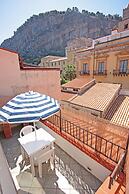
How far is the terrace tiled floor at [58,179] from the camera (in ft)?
9.91

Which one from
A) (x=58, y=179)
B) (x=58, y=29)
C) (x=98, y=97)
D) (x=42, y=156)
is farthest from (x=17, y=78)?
(x=58, y=29)

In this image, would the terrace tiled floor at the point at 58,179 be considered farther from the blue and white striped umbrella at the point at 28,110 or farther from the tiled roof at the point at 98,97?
the tiled roof at the point at 98,97

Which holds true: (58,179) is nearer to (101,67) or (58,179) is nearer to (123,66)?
(123,66)

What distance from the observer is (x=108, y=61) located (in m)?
15.9

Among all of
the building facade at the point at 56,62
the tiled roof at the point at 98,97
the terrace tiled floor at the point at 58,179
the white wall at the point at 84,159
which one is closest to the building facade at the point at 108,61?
the tiled roof at the point at 98,97

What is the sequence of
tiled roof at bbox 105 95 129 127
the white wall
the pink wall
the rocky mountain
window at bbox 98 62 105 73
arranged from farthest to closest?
the rocky mountain → window at bbox 98 62 105 73 → tiled roof at bbox 105 95 129 127 → the pink wall → the white wall

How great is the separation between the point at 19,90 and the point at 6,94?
0.69 metres

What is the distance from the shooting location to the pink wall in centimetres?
585

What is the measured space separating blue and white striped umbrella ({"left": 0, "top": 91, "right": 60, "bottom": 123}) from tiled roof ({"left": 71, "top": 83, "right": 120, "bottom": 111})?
703 cm

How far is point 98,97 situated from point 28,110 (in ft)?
30.4

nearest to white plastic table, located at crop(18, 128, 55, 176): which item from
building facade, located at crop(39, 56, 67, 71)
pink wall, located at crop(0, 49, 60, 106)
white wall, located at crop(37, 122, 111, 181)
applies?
white wall, located at crop(37, 122, 111, 181)

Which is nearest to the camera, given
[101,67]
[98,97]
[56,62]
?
[98,97]

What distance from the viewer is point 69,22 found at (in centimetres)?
5906

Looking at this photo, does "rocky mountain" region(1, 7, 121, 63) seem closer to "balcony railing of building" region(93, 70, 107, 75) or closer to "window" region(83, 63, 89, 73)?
"window" region(83, 63, 89, 73)
